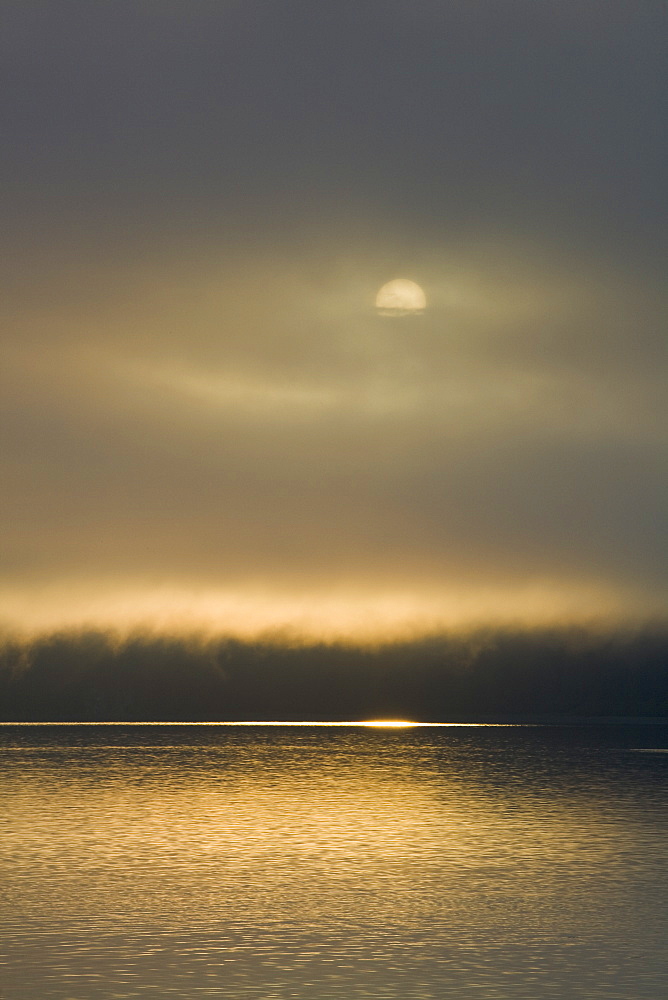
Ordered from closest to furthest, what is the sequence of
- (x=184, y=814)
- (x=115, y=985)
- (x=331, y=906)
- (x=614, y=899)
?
(x=115, y=985), (x=331, y=906), (x=614, y=899), (x=184, y=814)

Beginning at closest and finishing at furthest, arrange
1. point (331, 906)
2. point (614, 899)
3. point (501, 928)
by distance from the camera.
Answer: point (501, 928) < point (331, 906) < point (614, 899)

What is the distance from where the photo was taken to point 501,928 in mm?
72312

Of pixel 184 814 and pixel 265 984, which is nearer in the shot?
pixel 265 984

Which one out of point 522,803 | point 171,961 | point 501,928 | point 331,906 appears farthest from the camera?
point 522,803

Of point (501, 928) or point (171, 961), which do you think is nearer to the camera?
point (171, 961)

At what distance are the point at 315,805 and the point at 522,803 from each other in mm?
34843

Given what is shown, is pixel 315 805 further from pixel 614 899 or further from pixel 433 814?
pixel 614 899

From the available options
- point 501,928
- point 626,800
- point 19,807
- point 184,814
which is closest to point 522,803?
point 626,800

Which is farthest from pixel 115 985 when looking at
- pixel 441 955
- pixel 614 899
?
pixel 614 899

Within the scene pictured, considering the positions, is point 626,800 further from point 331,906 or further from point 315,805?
point 331,906

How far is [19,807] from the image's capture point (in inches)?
6870

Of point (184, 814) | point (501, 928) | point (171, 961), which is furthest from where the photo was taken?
point (184, 814)

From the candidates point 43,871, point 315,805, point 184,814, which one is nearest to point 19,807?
point 184,814

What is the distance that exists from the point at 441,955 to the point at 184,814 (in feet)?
380
